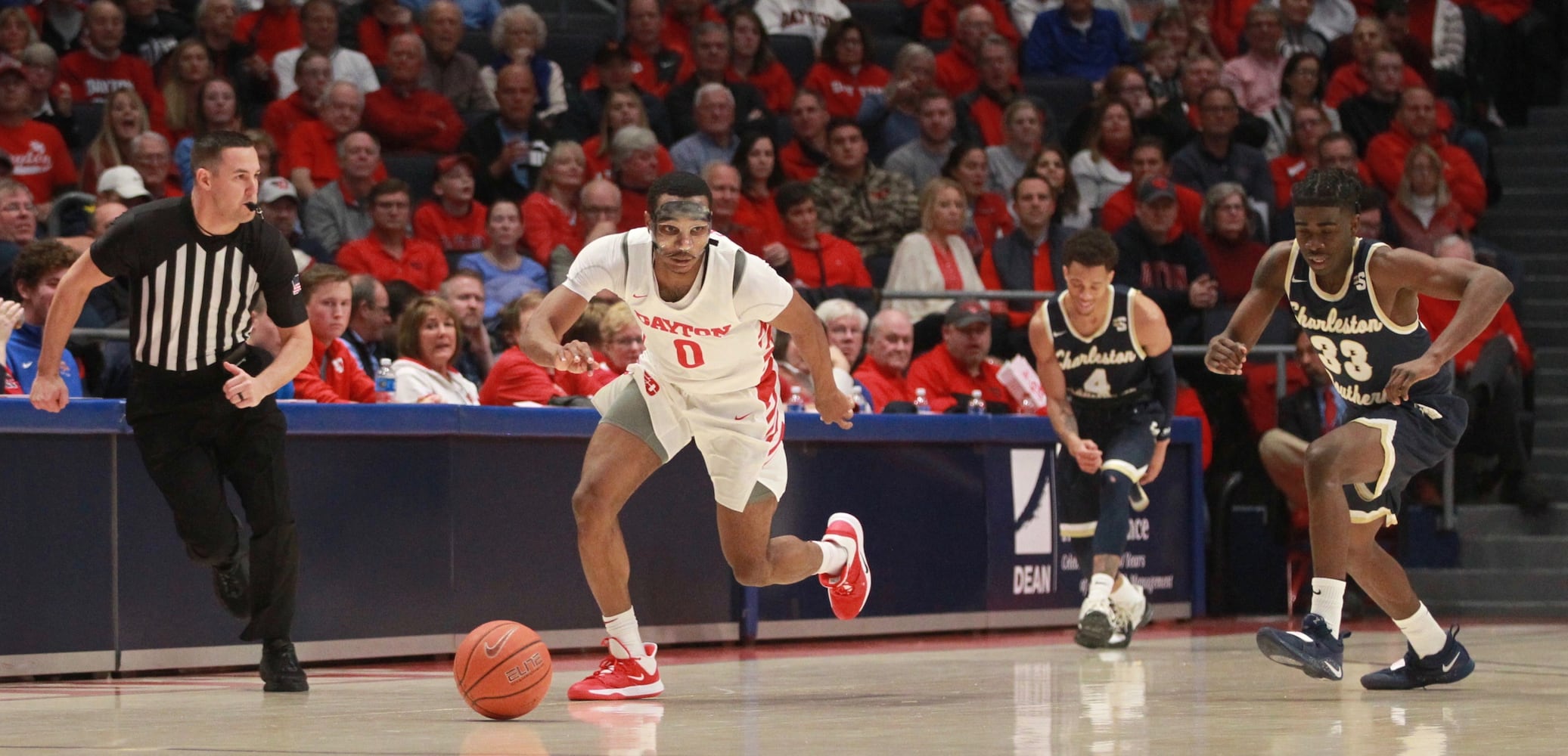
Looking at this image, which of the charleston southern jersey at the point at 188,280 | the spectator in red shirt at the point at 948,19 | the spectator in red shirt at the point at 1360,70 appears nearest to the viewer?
the charleston southern jersey at the point at 188,280

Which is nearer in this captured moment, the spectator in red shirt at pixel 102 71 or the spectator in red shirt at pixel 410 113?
the spectator in red shirt at pixel 102 71

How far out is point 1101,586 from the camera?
10391 millimetres

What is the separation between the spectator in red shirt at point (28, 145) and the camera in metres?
12.0

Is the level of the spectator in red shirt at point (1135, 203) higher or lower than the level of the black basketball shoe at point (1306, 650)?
higher

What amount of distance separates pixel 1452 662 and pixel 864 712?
246 centimetres

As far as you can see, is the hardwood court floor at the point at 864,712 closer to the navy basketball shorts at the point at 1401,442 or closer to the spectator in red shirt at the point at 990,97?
the navy basketball shorts at the point at 1401,442

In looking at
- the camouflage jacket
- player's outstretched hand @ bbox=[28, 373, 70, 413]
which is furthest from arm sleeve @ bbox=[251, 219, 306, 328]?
the camouflage jacket

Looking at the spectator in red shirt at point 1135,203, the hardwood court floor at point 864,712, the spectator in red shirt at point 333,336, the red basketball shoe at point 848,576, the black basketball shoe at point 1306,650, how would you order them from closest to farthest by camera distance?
the hardwood court floor at point 864,712 → the black basketball shoe at point 1306,650 → the red basketball shoe at point 848,576 → the spectator in red shirt at point 333,336 → the spectator in red shirt at point 1135,203

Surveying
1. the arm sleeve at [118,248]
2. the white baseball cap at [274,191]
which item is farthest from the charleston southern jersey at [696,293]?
the white baseball cap at [274,191]

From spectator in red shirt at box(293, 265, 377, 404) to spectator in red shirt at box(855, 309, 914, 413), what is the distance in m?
3.24

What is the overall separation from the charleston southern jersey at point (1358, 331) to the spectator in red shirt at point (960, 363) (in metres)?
4.46

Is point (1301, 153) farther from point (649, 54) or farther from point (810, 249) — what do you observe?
point (649, 54)

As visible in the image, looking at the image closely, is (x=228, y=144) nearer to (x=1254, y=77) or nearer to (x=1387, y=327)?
(x=1387, y=327)

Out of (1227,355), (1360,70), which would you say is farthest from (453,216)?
(1360,70)
